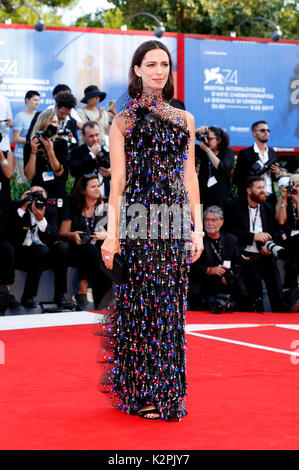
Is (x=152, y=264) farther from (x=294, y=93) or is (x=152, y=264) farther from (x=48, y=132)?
(x=294, y=93)

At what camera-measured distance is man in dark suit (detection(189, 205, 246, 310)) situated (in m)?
7.40

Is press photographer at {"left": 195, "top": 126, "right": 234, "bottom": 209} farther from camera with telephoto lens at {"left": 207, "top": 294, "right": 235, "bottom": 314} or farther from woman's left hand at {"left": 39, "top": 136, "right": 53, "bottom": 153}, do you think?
woman's left hand at {"left": 39, "top": 136, "right": 53, "bottom": 153}

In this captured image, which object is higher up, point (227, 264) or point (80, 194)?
point (80, 194)

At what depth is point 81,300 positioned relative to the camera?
296 inches

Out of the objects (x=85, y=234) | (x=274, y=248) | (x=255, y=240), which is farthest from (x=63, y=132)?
(x=274, y=248)

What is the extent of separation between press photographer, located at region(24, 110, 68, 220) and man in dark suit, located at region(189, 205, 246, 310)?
152cm

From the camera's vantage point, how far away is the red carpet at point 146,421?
9.27 feet

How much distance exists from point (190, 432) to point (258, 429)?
276 millimetres

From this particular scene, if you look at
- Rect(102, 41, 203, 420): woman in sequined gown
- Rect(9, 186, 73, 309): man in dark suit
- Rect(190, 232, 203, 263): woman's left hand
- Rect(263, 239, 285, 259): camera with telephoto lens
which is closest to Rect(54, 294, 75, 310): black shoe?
Rect(9, 186, 73, 309): man in dark suit

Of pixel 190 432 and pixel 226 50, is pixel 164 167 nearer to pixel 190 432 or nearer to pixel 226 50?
pixel 190 432

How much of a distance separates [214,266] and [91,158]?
1.67 meters
